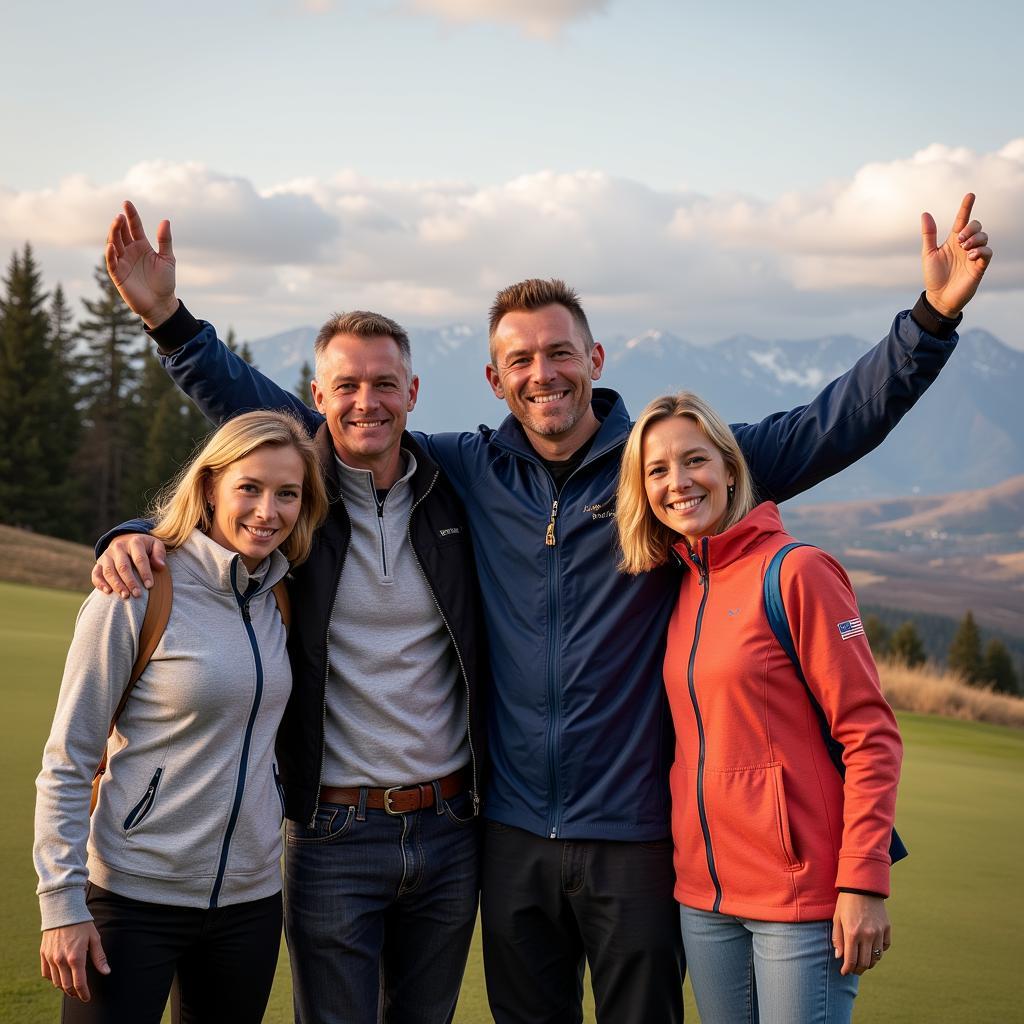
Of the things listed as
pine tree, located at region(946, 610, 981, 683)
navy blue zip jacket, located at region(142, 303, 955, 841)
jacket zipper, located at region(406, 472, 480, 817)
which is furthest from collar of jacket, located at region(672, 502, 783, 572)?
pine tree, located at region(946, 610, 981, 683)

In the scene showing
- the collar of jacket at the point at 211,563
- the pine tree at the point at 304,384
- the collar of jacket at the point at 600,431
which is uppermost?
the pine tree at the point at 304,384

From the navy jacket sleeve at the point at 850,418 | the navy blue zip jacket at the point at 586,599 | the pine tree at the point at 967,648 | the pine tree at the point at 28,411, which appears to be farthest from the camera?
the pine tree at the point at 967,648

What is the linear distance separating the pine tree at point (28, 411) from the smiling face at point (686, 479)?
40743 mm

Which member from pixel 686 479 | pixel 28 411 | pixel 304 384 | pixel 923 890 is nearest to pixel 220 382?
pixel 686 479

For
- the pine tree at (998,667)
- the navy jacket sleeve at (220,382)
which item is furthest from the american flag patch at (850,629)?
the pine tree at (998,667)

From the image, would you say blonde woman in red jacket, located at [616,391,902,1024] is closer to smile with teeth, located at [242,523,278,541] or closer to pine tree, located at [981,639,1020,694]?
smile with teeth, located at [242,523,278,541]

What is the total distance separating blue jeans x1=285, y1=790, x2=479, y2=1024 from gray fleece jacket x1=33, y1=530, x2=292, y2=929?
35 centimetres

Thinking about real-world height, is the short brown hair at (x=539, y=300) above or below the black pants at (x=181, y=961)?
above

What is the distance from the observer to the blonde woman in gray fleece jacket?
2.88 meters

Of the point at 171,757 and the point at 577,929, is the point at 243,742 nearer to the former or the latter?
the point at 171,757

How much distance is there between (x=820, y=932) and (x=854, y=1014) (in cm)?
131

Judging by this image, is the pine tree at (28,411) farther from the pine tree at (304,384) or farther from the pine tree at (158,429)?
the pine tree at (304,384)

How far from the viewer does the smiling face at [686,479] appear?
11.0ft

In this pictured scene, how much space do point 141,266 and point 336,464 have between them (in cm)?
106
